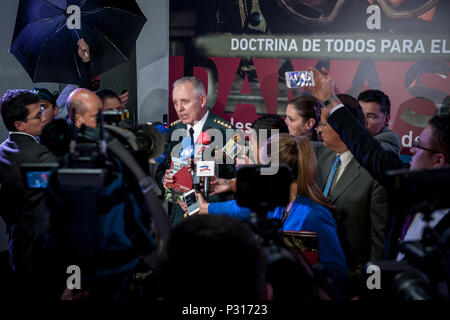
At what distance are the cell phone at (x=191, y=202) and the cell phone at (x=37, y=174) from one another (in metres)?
1.65

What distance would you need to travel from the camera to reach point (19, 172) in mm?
2562

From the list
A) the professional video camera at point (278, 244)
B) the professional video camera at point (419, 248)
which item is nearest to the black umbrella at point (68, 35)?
the professional video camera at point (278, 244)

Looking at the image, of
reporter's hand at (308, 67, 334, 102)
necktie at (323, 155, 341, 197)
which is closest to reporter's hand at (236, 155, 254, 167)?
necktie at (323, 155, 341, 197)

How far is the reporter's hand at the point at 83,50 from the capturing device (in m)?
4.02

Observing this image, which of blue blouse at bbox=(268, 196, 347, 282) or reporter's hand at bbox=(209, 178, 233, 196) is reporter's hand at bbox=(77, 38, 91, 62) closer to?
reporter's hand at bbox=(209, 178, 233, 196)

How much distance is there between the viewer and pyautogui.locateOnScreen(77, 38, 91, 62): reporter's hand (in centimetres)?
402

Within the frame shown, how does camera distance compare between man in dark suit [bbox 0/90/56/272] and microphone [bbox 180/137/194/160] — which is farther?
microphone [bbox 180/137/194/160]

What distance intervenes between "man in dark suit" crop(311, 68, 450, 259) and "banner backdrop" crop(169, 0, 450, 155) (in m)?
2.47

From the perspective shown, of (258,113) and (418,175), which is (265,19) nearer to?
(258,113)

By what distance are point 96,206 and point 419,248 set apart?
0.94 metres

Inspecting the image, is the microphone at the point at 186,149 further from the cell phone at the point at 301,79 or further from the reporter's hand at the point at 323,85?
the reporter's hand at the point at 323,85

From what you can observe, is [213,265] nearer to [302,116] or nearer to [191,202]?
[191,202]

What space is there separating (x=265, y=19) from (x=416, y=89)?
1874 mm

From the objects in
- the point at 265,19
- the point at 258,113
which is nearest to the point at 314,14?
the point at 265,19
